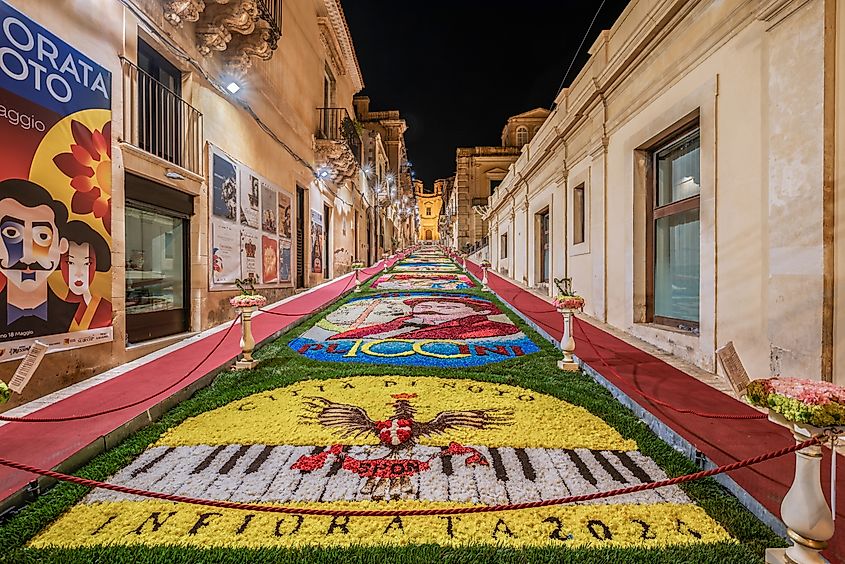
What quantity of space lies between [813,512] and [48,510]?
3757mm

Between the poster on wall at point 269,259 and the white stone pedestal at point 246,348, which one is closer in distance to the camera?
the white stone pedestal at point 246,348

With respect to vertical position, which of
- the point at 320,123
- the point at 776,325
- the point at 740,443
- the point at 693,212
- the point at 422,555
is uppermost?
the point at 320,123

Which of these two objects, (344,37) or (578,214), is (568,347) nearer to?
(578,214)

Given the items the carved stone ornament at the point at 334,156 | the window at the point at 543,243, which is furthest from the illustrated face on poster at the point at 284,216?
the window at the point at 543,243

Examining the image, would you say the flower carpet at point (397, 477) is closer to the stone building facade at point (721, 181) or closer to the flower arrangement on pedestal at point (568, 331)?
the flower arrangement on pedestal at point (568, 331)

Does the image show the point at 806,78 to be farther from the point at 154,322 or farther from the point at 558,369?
the point at 154,322

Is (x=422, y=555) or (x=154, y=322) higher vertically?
(x=154, y=322)

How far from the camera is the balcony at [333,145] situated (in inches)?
664

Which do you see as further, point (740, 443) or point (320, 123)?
point (320, 123)

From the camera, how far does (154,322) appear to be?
273 inches

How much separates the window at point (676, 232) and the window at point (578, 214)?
3.43 meters

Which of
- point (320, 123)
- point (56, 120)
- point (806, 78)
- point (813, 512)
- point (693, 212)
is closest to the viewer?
point (813, 512)

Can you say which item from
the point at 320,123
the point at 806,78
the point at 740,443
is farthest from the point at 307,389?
the point at 320,123

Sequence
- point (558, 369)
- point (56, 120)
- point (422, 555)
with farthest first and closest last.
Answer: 1. point (558, 369)
2. point (56, 120)
3. point (422, 555)
